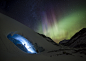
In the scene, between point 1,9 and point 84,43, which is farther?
point 1,9

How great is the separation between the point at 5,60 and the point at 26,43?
6.56 metres

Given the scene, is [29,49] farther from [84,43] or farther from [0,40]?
[84,43]

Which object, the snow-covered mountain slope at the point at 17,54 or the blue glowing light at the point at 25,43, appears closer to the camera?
the snow-covered mountain slope at the point at 17,54

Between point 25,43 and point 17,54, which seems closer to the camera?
point 17,54

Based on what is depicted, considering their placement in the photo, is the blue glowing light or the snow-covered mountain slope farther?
the blue glowing light

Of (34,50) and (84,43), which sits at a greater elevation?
(84,43)

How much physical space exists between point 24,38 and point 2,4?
30068 mm

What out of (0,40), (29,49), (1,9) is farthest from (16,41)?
(1,9)

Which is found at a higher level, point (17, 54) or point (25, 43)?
point (25, 43)

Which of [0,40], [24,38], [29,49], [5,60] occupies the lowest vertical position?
[5,60]

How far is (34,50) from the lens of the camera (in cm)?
943

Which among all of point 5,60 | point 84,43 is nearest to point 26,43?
point 5,60

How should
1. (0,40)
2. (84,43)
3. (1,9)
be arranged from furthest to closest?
(1,9)
(84,43)
(0,40)

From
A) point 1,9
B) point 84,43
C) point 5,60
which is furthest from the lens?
point 1,9
